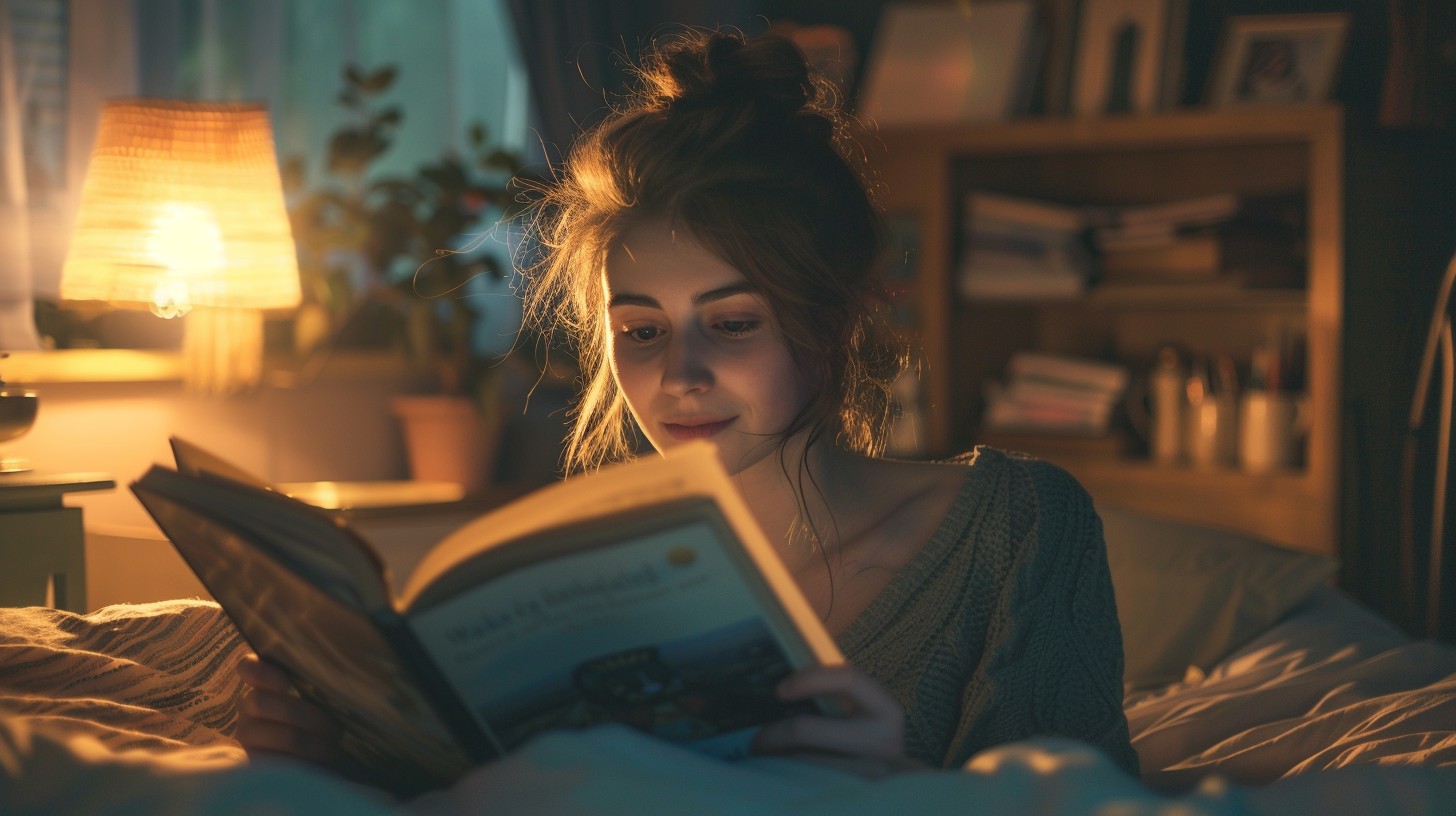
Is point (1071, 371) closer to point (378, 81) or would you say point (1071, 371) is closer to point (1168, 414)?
point (1168, 414)

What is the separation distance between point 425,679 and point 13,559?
0.87 m

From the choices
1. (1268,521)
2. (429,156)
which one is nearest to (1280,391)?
(1268,521)

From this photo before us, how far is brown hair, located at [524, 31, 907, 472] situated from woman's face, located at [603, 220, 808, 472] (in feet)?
0.06

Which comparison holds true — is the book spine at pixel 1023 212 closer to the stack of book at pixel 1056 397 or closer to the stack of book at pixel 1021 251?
the stack of book at pixel 1021 251

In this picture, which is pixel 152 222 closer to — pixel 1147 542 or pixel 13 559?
pixel 13 559

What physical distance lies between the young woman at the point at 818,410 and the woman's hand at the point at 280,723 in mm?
366

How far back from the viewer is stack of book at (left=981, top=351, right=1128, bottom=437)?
2.90m

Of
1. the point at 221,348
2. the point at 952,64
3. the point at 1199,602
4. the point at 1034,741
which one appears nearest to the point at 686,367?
the point at 1034,741

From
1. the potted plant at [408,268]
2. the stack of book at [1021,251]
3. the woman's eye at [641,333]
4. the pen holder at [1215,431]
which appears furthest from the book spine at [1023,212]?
the woman's eye at [641,333]

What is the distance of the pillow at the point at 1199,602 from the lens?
1692 mm

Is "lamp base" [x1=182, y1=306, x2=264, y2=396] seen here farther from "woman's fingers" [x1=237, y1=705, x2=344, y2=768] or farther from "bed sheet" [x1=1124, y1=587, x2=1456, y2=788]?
"bed sheet" [x1=1124, y1=587, x2=1456, y2=788]

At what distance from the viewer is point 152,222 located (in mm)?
1704

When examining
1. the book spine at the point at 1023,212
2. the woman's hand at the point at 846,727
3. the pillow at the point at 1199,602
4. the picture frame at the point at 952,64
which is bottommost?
the pillow at the point at 1199,602

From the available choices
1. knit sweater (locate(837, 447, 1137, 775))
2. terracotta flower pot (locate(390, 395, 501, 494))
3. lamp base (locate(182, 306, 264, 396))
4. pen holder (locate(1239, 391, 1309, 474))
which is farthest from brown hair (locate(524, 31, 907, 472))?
pen holder (locate(1239, 391, 1309, 474))
